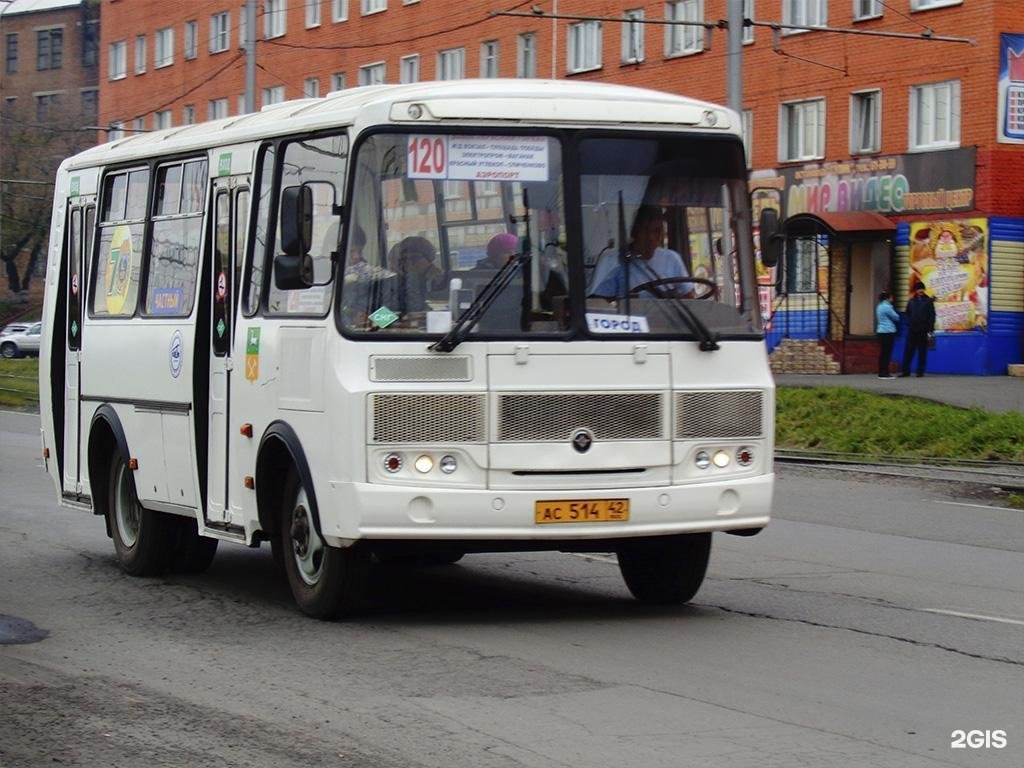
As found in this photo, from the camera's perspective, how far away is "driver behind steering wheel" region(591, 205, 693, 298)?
10.0 metres

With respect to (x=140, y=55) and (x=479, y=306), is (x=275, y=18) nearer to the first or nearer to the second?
(x=140, y=55)

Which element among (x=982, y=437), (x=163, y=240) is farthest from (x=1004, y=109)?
(x=163, y=240)

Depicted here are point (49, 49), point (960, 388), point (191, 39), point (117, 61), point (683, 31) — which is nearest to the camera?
point (960, 388)

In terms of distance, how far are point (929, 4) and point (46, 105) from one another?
6546 cm

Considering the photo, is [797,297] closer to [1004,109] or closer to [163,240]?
[1004,109]

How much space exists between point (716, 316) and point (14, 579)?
15.6 feet

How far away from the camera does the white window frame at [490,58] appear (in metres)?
57.3

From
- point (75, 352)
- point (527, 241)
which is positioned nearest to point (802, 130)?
point (75, 352)

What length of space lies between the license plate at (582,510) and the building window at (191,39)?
6702 cm

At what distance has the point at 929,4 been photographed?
140ft

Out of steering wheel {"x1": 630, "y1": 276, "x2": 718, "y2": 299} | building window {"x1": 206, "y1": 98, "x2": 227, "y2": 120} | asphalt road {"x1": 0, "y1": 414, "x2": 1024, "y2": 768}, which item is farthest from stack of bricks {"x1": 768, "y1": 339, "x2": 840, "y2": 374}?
steering wheel {"x1": 630, "y1": 276, "x2": 718, "y2": 299}

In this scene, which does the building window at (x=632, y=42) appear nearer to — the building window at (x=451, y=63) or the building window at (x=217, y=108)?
the building window at (x=451, y=63)

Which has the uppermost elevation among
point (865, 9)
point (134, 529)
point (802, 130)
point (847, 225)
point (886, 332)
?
point (865, 9)

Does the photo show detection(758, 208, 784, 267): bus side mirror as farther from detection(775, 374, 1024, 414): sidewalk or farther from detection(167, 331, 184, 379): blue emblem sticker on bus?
detection(775, 374, 1024, 414): sidewalk
